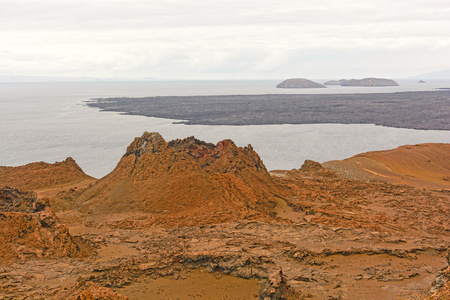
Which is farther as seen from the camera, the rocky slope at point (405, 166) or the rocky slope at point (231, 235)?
the rocky slope at point (405, 166)

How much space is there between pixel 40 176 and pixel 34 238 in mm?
15792

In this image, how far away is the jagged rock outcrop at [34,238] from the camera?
40.9ft

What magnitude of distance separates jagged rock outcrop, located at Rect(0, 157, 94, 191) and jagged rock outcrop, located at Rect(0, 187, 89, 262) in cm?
1314

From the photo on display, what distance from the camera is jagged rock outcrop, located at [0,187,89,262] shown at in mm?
12469

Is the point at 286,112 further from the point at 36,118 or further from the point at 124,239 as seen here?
the point at 124,239

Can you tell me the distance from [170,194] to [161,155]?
2731 mm

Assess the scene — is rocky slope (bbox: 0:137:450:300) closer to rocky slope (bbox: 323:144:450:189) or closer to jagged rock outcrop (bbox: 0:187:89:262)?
jagged rock outcrop (bbox: 0:187:89:262)

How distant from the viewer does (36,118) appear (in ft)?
246

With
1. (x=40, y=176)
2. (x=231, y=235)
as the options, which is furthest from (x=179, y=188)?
(x=40, y=176)

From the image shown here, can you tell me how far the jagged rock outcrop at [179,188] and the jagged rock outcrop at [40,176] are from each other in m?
6.22

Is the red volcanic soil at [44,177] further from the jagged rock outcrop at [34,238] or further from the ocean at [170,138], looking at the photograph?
the jagged rock outcrop at [34,238]

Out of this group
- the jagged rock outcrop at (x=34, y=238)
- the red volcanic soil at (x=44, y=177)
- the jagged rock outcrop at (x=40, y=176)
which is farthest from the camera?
the jagged rock outcrop at (x=40, y=176)

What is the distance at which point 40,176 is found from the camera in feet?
90.4

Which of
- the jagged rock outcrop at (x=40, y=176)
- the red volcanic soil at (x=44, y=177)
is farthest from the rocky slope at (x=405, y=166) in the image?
the jagged rock outcrop at (x=40, y=176)
